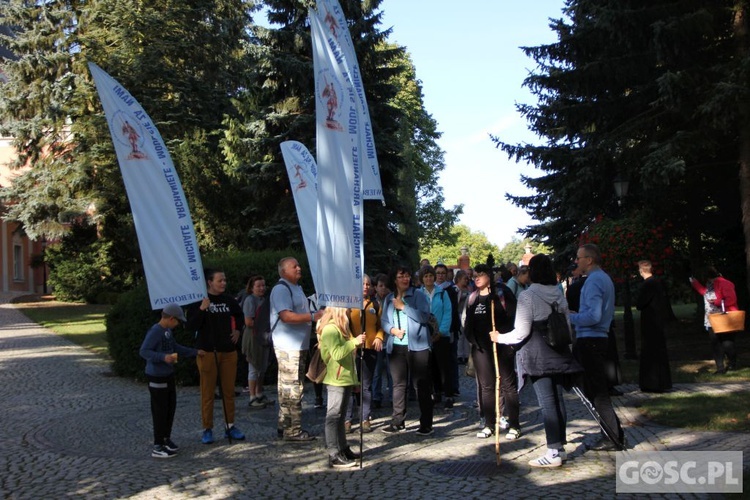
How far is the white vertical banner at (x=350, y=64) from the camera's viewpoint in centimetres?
822

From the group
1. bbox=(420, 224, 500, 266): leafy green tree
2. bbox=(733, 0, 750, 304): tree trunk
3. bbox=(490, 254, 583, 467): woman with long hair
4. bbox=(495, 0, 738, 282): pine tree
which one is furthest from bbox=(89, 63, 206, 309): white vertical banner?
bbox=(420, 224, 500, 266): leafy green tree

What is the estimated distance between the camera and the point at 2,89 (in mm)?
36656

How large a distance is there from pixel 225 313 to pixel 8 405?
17.5 ft

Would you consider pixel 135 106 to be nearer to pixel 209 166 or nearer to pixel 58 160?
pixel 209 166

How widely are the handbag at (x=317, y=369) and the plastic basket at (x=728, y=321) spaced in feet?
25.5

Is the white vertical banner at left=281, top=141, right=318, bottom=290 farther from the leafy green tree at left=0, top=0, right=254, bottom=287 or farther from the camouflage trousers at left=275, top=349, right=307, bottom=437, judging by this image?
the leafy green tree at left=0, top=0, right=254, bottom=287

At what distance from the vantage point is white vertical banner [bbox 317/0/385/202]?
8.22m

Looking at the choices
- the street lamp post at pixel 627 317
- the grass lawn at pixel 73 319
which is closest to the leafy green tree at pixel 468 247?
the grass lawn at pixel 73 319

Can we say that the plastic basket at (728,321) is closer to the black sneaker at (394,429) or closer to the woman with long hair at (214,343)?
the black sneaker at (394,429)

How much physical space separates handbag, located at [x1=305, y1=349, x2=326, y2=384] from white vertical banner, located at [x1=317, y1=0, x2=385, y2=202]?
2054mm

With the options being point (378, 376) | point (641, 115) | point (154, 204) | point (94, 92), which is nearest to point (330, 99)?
point (154, 204)

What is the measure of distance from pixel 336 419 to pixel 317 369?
2.29 ft

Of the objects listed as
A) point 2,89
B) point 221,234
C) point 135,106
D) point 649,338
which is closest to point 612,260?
point 649,338

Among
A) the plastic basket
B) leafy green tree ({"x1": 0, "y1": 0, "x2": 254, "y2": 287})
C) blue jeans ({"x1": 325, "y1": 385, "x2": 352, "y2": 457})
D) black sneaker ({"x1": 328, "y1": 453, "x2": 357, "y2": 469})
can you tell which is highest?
leafy green tree ({"x1": 0, "y1": 0, "x2": 254, "y2": 287})
